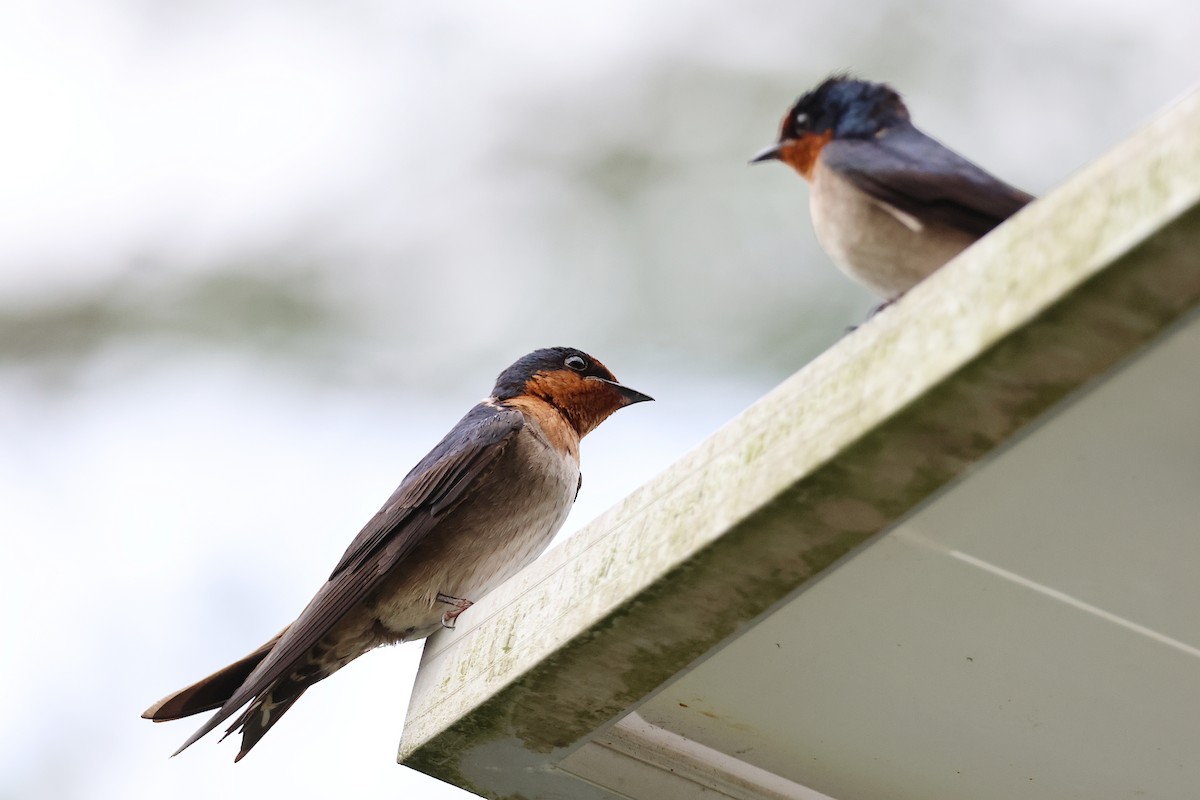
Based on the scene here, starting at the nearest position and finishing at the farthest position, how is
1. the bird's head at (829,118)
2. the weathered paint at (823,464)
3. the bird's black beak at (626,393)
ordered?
1. the weathered paint at (823,464)
2. the bird's head at (829,118)
3. the bird's black beak at (626,393)

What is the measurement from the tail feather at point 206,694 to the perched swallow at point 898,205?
130 centimetres

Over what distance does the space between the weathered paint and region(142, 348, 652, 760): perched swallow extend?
0.82 metres

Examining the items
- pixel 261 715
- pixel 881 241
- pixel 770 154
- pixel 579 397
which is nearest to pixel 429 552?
pixel 261 715

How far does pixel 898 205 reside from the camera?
1535 mm

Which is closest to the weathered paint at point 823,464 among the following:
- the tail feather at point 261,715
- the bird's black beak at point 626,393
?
the tail feather at point 261,715

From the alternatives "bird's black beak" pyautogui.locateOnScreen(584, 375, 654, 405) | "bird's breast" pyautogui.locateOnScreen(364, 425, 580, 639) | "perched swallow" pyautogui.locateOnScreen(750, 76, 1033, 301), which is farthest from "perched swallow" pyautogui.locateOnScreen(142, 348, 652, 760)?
"perched swallow" pyautogui.locateOnScreen(750, 76, 1033, 301)

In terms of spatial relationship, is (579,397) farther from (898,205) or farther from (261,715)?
(898,205)

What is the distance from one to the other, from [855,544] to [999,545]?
0.40 feet

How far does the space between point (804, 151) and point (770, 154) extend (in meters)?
0.05

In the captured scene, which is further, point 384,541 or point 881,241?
point 384,541

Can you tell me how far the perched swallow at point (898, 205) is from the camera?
1490 millimetres

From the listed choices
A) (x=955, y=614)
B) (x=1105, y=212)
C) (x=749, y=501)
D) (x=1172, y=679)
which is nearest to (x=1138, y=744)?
(x=1172, y=679)

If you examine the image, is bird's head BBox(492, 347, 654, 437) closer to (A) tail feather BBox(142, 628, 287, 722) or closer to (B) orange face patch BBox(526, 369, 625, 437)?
(B) orange face patch BBox(526, 369, 625, 437)

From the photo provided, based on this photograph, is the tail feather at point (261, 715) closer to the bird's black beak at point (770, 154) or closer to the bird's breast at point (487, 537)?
the bird's breast at point (487, 537)
